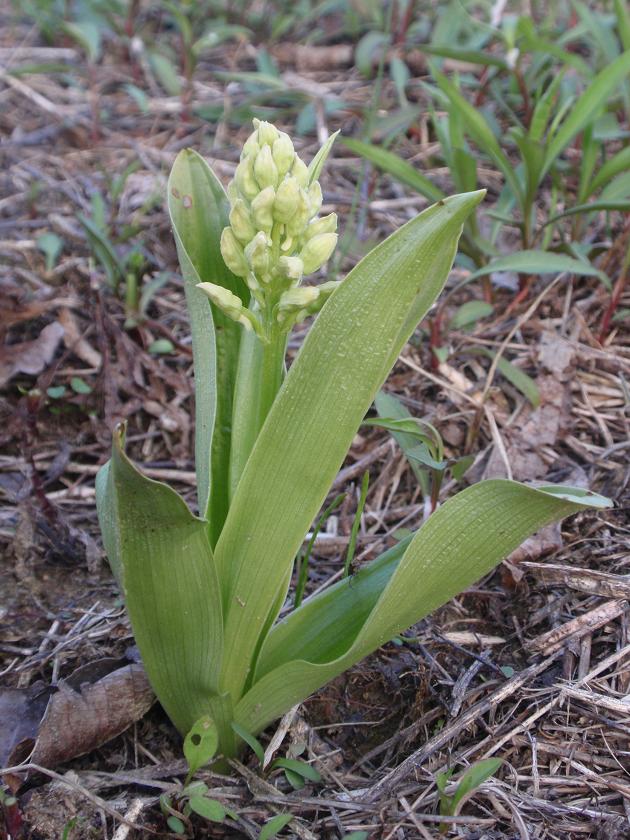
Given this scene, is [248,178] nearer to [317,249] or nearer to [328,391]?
[317,249]

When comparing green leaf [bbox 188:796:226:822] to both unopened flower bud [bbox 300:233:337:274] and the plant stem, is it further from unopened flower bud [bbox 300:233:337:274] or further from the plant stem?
unopened flower bud [bbox 300:233:337:274]

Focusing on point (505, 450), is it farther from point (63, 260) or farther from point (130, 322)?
point (63, 260)

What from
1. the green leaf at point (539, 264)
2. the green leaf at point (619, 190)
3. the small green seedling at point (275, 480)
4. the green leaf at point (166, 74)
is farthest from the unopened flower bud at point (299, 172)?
the green leaf at point (166, 74)

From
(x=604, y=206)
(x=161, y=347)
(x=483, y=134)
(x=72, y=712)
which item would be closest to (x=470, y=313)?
(x=604, y=206)

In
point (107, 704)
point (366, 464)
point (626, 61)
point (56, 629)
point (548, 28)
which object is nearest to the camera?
point (107, 704)

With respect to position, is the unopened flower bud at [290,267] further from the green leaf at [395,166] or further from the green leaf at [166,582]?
the green leaf at [395,166]

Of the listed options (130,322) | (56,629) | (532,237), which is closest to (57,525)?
(56,629)

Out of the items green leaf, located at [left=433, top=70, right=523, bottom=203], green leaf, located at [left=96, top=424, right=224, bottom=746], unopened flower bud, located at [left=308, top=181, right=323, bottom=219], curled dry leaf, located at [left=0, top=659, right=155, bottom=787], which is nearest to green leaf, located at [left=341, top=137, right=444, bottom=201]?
green leaf, located at [left=433, top=70, right=523, bottom=203]
